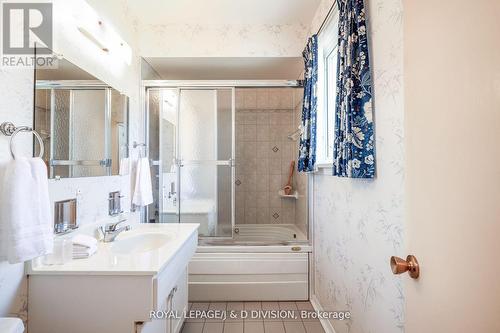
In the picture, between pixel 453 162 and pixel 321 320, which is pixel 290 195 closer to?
pixel 321 320

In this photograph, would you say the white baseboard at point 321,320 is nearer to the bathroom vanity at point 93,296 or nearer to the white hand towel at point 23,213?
the bathroom vanity at point 93,296

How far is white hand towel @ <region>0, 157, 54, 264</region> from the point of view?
0.92 meters

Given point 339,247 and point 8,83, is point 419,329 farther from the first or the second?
point 8,83

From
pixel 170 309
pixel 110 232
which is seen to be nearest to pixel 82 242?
pixel 110 232

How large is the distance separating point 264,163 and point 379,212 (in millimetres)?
2341

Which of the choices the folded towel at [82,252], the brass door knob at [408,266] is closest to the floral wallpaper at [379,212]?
the brass door knob at [408,266]

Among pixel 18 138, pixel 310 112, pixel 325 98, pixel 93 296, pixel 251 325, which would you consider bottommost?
pixel 251 325

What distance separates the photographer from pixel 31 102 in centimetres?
117

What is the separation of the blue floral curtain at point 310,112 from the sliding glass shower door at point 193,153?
758 millimetres

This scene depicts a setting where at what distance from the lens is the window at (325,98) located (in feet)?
6.81

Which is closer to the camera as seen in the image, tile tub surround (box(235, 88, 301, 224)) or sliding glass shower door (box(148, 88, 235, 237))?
sliding glass shower door (box(148, 88, 235, 237))

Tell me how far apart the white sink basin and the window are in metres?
1.33

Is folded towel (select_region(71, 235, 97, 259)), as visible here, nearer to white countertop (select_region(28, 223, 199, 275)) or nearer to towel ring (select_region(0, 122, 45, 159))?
white countertop (select_region(28, 223, 199, 275))

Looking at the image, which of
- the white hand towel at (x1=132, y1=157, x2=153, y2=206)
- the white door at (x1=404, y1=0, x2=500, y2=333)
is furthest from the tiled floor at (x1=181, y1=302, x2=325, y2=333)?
the white door at (x1=404, y1=0, x2=500, y2=333)
